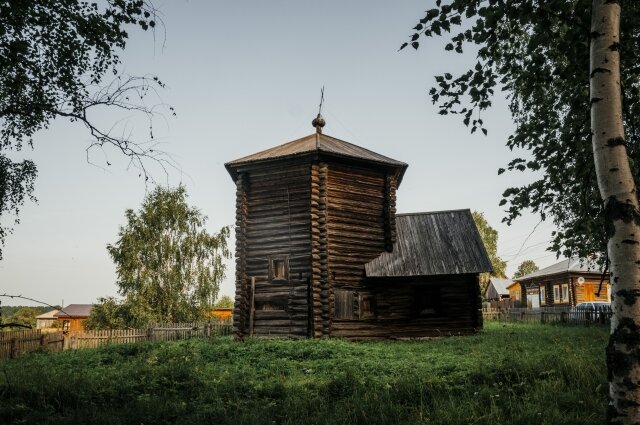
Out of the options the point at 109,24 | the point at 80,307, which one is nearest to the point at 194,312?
the point at 109,24

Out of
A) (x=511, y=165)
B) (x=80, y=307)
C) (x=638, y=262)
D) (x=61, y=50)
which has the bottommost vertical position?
(x=80, y=307)

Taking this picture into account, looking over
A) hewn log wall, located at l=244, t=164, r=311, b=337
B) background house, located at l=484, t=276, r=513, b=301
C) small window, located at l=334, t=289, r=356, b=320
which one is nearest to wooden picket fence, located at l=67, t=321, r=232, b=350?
hewn log wall, located at l=244, t=164, r=311, b=337

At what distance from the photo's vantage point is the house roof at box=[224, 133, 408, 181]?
754 inches

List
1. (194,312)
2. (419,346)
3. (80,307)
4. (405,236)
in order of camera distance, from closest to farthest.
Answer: (419,346) < (405,236) < (194,312) < (80,307)

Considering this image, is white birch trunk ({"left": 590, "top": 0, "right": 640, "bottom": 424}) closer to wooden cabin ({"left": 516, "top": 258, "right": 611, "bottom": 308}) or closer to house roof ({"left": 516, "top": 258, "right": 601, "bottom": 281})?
wooden cabin ({"left": 516, "top": 258, "right": 611, "bottom": 308})

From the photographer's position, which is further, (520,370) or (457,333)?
(457,333)

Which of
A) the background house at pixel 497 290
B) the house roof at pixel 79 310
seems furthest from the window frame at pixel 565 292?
the house roof at pixel 79 310

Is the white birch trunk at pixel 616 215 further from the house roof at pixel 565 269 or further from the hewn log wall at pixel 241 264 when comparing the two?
the house roof at pixel 565 269

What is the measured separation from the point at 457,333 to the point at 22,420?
17654 mm

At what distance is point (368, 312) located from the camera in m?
19.4

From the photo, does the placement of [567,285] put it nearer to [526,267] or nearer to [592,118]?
[592,118]

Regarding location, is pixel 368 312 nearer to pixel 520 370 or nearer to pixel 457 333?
pixel 457 333

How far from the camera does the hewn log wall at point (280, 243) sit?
18469 millimetres

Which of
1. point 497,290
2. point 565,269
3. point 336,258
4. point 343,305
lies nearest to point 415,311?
point 343,305
